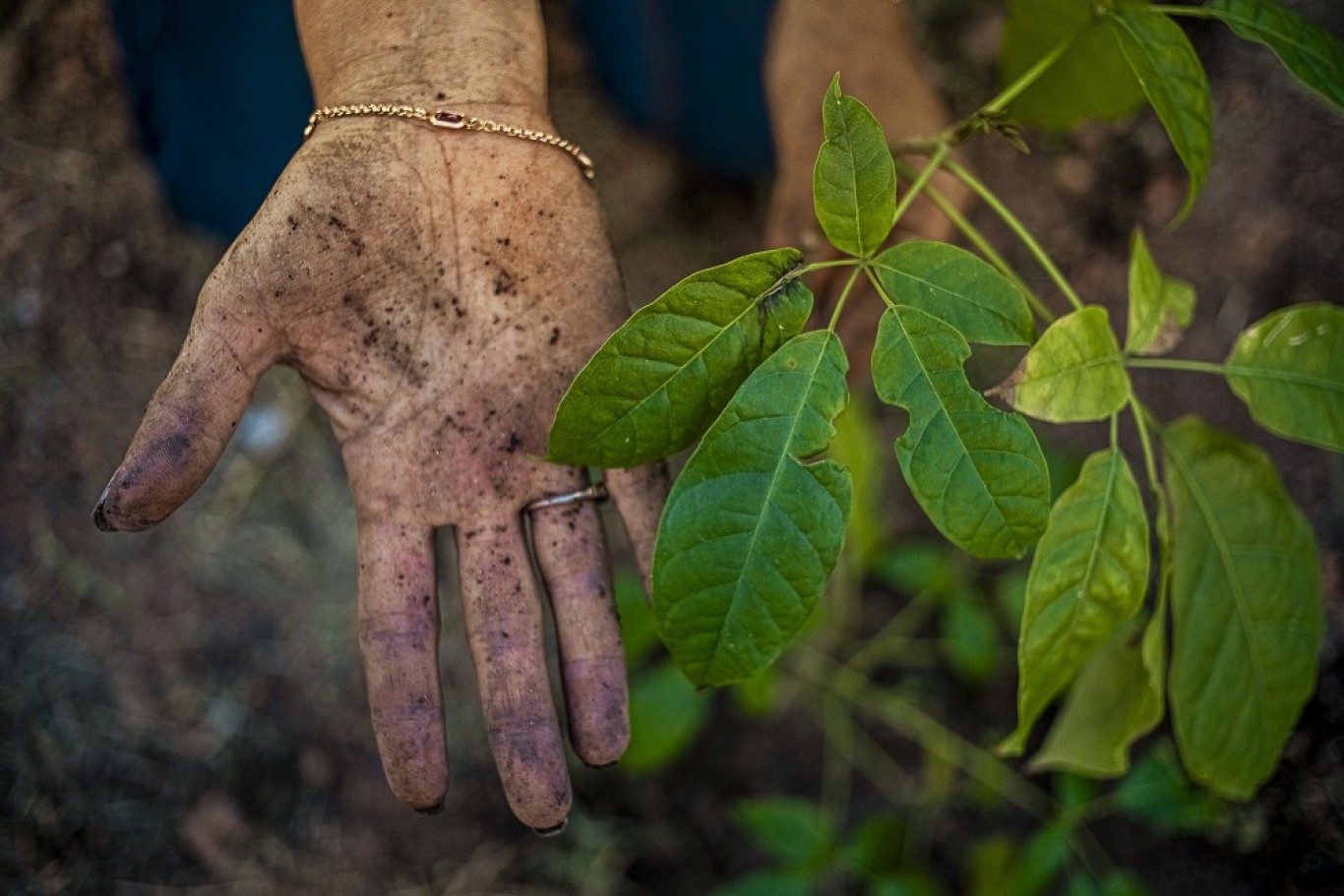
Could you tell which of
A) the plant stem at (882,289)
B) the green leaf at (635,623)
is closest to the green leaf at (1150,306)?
the plant stem at (882,289)

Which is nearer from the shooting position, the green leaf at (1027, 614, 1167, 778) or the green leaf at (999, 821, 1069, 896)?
the green leaf at (1027, 614, 1167, 778)

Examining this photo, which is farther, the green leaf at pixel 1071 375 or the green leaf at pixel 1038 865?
the green leaf at pixel 1038 865

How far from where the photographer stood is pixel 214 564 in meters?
2.15

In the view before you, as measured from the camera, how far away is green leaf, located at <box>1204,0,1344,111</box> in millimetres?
1064

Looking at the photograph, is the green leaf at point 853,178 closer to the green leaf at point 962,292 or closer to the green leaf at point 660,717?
the green leaf at point 962,292

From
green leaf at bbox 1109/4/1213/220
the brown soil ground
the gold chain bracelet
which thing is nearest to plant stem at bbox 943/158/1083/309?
green leaf at bbox 1109/4/1213/220

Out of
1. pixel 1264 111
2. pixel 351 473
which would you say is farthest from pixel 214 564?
pixel 1264 111

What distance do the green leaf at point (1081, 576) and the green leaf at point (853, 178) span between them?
1.15 ft

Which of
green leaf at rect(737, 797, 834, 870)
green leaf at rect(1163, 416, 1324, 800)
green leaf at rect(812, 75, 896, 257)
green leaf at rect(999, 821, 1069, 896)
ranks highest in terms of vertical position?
green leaf at rect(812, 75, 896, 257)

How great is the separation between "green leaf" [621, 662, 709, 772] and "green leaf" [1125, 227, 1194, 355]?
96 cm

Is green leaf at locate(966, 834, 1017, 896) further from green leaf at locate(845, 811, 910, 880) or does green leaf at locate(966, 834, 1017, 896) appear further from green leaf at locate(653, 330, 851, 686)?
green leaf at locate(653, 330, 851, 686)

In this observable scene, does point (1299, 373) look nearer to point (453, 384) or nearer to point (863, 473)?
point (863, 473)

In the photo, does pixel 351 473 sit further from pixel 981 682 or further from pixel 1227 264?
pixel 1227 264

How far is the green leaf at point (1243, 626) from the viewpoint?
3.89 feet
